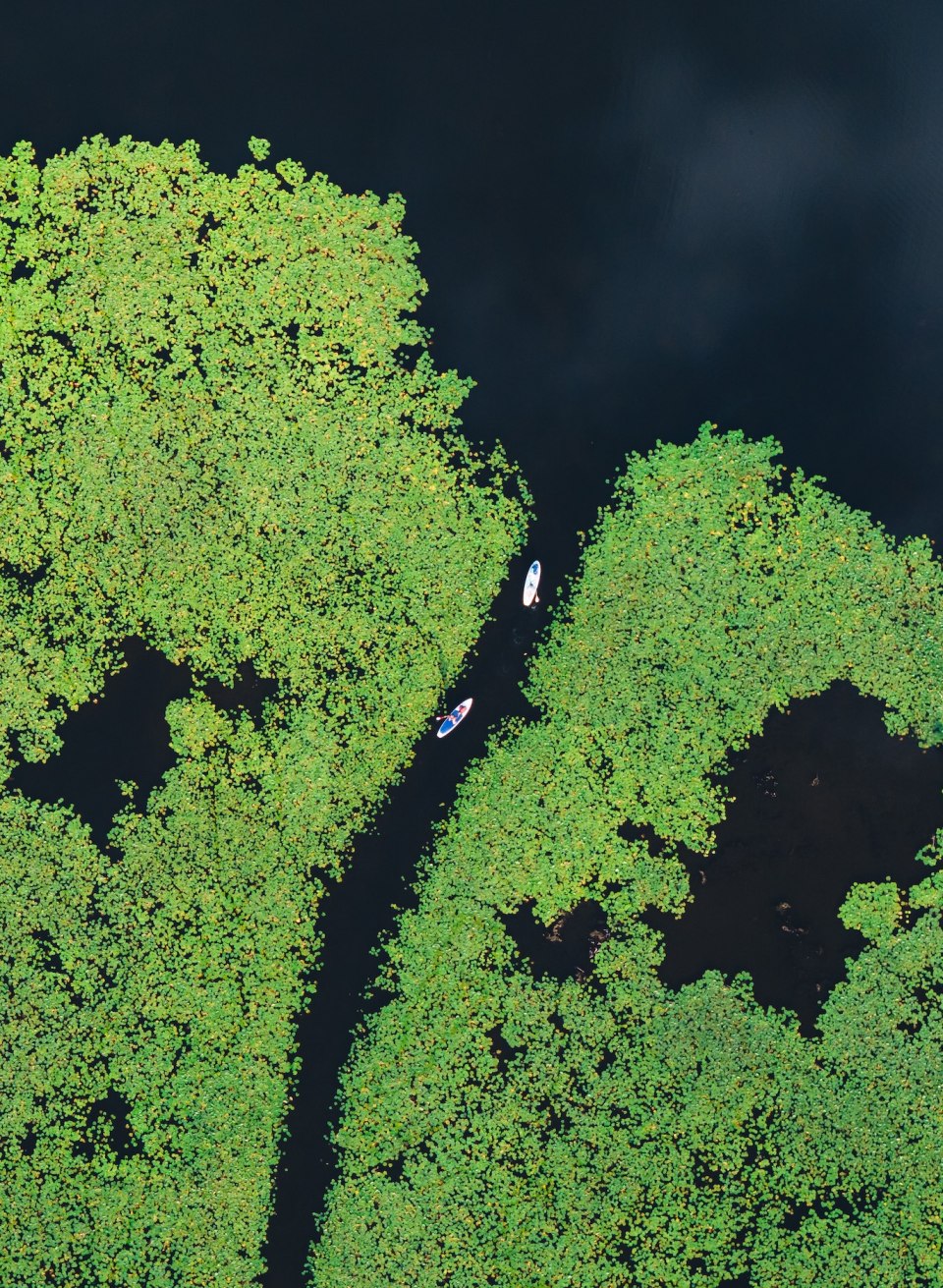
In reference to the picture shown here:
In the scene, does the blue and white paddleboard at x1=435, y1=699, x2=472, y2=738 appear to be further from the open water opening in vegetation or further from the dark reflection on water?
the dark reflection on water

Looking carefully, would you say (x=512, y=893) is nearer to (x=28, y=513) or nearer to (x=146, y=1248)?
(x=146, y=1248)

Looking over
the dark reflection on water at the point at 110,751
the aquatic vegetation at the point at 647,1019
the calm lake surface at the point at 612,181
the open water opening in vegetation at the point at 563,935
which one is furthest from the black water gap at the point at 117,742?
the open water opening in vegetation at the point at 563,935

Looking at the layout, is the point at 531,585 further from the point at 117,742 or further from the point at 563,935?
the point at 117,742

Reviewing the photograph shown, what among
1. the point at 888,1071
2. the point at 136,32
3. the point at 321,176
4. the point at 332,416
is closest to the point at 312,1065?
the point at 888,1071

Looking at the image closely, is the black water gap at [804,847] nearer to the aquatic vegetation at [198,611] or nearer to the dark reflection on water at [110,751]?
the aquatic vegetation at [198,611]

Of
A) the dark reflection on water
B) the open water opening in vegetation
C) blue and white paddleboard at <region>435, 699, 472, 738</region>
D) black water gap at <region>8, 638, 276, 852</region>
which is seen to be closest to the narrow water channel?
blue and white paddleboard at <region>435, 699, 472, 738</region>
